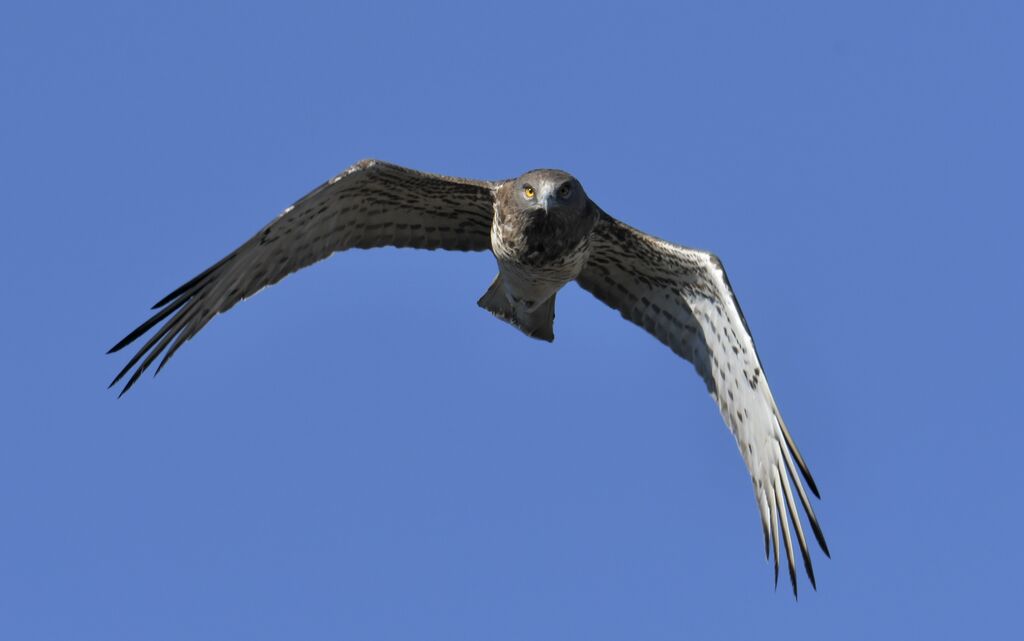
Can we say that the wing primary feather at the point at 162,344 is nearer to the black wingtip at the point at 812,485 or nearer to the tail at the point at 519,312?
the tail at the point at 519,312

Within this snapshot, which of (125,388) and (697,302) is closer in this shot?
(125,388)

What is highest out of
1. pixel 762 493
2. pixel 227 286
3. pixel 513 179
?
pixel 513 179

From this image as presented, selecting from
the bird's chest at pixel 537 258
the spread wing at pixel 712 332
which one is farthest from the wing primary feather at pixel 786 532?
the bird's chest at pixel 537 258

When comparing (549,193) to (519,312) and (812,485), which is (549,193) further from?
(812,485)

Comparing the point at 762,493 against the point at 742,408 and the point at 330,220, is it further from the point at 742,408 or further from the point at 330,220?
the point at 330,220

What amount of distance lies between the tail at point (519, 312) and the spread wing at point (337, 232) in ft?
1.44

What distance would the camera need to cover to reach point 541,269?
12.6 metres

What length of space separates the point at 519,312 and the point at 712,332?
1648mm

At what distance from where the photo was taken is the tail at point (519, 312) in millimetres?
13586

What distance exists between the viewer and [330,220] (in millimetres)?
12992

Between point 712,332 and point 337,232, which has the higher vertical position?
point 712,332

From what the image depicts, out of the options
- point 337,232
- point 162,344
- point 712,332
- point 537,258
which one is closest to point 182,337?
point 162,344

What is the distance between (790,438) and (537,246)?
8.13ft

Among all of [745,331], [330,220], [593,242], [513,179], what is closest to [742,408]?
[745,331]
